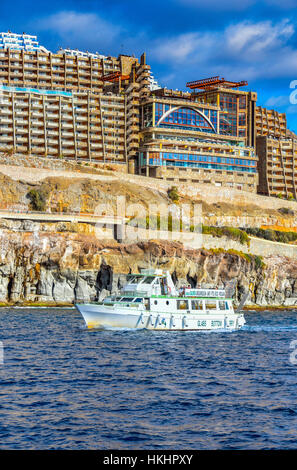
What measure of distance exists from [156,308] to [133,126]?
9756cm

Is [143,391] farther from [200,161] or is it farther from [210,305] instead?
[200,161]

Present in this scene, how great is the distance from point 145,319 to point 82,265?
37.4 meters

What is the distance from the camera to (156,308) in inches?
2918

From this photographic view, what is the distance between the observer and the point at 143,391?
43156 millimetres

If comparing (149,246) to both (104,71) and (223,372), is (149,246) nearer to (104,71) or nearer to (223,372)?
(223,372)

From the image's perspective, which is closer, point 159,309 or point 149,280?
point 159,309

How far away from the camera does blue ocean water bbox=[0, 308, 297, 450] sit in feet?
108

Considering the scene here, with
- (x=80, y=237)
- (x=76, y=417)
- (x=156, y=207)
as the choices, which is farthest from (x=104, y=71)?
(x=76, y=417)

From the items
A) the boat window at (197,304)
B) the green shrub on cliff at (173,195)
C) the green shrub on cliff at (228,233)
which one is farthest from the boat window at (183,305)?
the green shrub on cliff at (173,195)

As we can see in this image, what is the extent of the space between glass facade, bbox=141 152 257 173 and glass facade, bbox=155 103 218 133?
9.98 meters

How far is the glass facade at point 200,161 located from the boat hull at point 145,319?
272 feet

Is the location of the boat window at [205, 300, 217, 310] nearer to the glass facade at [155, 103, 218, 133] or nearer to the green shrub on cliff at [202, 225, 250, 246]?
the green shrub on cliff at [202, 225, 250, 246]

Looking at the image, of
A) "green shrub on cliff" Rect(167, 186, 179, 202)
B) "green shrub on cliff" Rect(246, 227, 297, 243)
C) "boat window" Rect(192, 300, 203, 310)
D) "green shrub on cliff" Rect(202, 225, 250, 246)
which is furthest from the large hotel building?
"boat window" Rect(192, 300, 203, 310)

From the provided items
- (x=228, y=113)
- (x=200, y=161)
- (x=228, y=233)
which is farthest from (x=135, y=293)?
(x=228, y=113)
